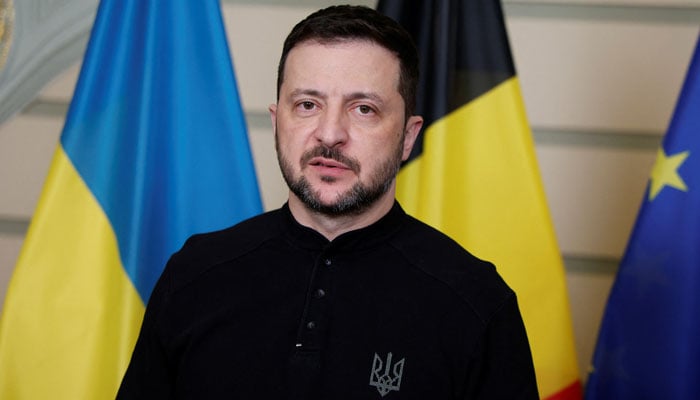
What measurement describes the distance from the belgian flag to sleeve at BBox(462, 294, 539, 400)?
1.52 ft

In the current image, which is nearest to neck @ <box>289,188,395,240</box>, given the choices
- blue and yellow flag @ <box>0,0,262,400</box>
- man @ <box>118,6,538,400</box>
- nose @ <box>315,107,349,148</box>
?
man @ <box>118,6,538,400</box>

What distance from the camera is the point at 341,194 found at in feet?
3.96

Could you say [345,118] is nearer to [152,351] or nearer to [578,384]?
[152,351]

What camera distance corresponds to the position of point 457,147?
5.58 feet

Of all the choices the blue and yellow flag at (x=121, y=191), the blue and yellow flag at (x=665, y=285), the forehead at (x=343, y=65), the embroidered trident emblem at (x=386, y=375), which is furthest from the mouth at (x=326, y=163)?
the blue and yellow flag at (x=665, y=285)

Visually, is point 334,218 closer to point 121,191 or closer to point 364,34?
point 364,34

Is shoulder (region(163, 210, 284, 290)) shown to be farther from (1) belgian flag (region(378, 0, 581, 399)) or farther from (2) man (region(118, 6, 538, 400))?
(1) belgian flag (region(378, 0, 581, 399))

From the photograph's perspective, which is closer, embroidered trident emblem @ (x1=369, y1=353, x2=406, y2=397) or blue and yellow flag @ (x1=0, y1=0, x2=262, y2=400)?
embroidered trident emblem @ (x1=369, y1=353, x2=406, y2=397)

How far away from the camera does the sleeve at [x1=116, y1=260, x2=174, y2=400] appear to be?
4.10 ft

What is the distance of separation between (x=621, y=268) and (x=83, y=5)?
132 centimetres

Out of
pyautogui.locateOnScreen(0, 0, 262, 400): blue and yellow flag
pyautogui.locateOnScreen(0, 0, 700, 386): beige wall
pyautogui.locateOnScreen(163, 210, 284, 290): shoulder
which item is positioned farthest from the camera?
pyautogui.locateOnScreen(0, 0, 700, 386): beige wall

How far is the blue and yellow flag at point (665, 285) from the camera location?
1.61 meters

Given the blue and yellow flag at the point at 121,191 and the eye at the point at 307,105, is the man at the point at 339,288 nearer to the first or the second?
the eye at the point at 307,105

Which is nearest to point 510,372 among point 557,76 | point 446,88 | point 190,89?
point 446,88
